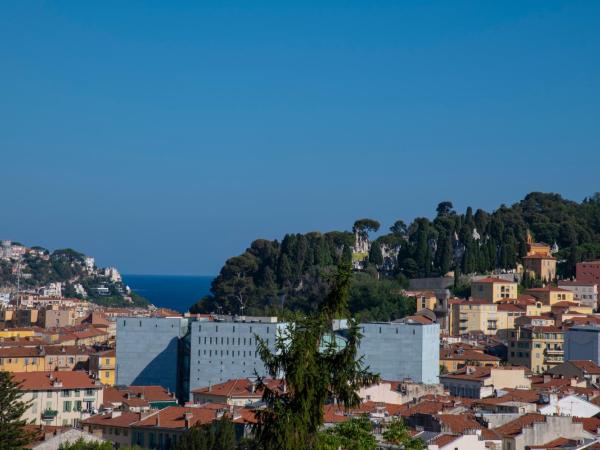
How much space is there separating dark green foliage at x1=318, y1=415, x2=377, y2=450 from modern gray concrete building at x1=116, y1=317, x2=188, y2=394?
42.9 meters

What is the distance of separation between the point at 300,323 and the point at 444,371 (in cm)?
4847

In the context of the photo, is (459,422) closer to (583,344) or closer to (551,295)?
(583,344)

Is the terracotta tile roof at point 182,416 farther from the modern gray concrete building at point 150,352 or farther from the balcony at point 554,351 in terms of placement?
the balcony at point 554,351

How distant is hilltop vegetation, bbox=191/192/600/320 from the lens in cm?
9250

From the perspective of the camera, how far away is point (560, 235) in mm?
111562

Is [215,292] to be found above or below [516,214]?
below

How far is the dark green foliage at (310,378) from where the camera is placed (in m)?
20.8

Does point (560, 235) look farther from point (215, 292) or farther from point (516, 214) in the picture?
point (215, 292)

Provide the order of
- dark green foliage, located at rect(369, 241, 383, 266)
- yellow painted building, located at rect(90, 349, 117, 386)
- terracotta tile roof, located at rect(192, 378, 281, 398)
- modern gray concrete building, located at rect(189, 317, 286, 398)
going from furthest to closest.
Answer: dark green foliage, located at rect(369, 241, 383, 266) → yellow painted building, located at rect(90, 349, 117, 386) → modern gray concrete building, located at rect(189, 317, 286, 398) → terracotta tile roof, located at rect(192, 378, 281, 398)

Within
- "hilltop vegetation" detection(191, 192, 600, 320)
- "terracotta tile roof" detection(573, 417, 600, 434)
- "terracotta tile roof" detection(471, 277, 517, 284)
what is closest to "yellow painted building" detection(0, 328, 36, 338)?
"hilltop vegetation" detection(191, 192, 600, 320)

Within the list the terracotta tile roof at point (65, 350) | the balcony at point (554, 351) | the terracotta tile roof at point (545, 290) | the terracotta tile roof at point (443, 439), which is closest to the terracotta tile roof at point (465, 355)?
the balcony at point (554, 351)

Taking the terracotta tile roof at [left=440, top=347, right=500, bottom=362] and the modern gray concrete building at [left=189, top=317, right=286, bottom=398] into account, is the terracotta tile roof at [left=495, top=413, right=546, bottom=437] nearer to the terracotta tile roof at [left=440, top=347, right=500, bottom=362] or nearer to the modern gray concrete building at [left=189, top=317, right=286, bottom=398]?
the modern gray concrete building at [left=189, top=317, right=286, bottom=398]

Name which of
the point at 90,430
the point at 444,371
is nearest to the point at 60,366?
the point at 444,371

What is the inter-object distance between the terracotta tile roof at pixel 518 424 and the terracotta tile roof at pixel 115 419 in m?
12.2
